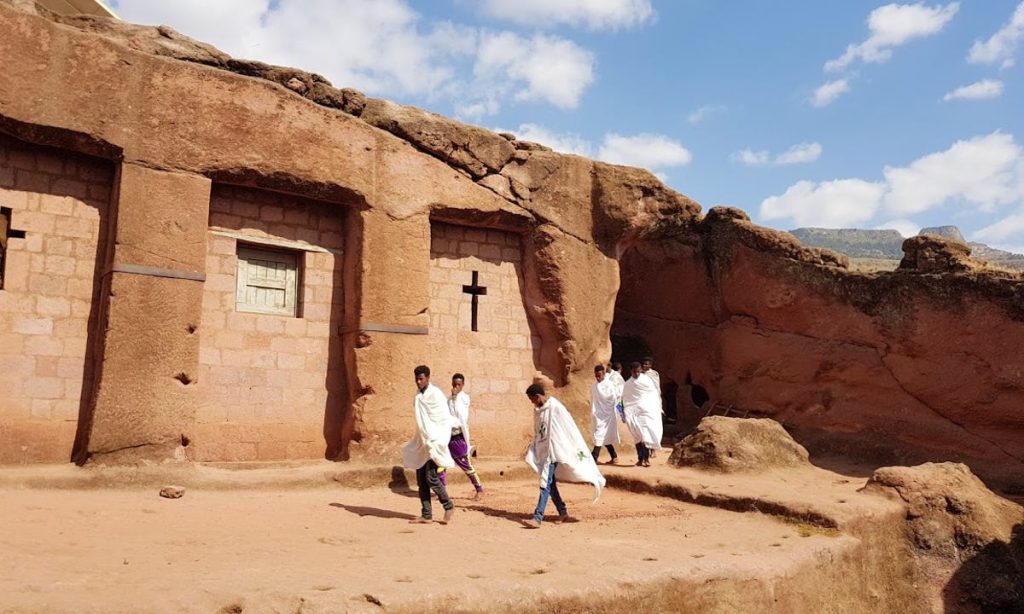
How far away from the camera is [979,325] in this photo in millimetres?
13297

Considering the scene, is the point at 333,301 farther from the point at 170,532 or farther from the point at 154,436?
the point at 170,532

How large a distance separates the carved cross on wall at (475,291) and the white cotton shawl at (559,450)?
141 inches

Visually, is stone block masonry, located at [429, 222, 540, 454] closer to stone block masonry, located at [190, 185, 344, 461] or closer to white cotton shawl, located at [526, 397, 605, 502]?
stone block masonry, located at [190, 185, 344, 461]

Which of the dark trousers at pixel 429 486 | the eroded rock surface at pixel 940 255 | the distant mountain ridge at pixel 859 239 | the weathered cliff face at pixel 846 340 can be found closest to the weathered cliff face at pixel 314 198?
the dark trousers at pixel 429 486

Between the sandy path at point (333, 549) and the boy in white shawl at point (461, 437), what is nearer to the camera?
the sandy path at point (333, 549)

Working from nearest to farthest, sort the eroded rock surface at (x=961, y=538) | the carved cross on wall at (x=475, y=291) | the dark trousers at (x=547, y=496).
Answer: the dark trousers at (x=547, y=496) → the eroded rock surface at (x=961, y=538) → the carved cross on wall at (x=475, y=291)

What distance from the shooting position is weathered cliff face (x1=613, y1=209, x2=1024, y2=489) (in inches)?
519

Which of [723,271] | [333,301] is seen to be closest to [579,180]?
[333,301]

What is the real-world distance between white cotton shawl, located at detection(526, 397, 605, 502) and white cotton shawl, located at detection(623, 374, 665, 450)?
11.1 ft

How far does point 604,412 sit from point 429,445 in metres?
4.23

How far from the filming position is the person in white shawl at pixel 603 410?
1084 centimetres

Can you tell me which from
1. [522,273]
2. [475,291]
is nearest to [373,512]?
[475,291]

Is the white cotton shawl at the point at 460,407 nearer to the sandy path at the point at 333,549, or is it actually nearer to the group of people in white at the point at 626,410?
the sandy path at the point at 333,549

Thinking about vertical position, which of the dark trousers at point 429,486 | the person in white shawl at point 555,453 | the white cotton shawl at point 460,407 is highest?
the white cotton shawl at point 460,407
